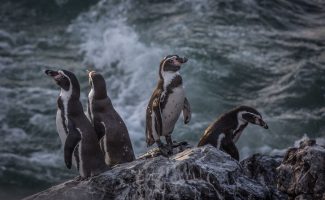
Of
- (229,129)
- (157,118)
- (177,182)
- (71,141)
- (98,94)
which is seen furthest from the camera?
(157,118)

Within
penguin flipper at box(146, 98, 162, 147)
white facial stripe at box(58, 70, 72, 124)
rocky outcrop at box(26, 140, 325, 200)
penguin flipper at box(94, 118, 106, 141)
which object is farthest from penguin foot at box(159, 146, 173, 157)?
white facial stripe at box(58, 70, 72, 124)

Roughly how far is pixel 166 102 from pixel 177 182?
234cm

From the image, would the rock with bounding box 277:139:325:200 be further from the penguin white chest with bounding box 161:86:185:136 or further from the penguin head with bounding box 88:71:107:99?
the penguin head with bounding box 88:71:107:99

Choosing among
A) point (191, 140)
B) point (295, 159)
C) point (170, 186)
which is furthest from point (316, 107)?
point (170, 186)

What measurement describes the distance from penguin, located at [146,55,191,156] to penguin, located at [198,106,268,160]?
0.47 meters

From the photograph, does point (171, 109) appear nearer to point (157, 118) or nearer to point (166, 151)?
point (157, 118)

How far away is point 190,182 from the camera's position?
721 centimetres

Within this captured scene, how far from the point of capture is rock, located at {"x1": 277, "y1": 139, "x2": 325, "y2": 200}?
789 cm

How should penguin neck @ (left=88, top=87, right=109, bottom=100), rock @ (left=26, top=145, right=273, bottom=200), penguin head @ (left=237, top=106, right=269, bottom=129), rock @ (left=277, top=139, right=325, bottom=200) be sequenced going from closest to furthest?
rock @ (left=26, top=145, right=273, bottom=200), rock @ (left=277, top=139, right=325, bottom=200), penguin neck @ (left=88, top=87, right=109, bottom=100), penguin head @ (left=237, top=106, right=269, bottom=129)

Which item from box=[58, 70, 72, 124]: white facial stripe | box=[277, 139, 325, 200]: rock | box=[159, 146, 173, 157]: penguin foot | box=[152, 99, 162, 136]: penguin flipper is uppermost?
box=[58, 70, 72, 124]: white facial stripe

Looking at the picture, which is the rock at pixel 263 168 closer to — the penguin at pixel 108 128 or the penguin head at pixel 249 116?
the penguin head at pixel 249 116

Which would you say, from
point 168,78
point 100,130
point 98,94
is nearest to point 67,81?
point 98,94

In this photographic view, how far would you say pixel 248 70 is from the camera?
17.9 meters

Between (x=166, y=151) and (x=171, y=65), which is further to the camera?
(x=171, y=65)
